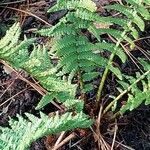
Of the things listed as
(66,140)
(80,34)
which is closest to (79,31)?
(80,34)

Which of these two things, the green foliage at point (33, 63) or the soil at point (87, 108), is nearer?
the green foliage at point (33, 63)

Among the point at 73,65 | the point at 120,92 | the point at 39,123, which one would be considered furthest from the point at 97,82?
the point at 39,123

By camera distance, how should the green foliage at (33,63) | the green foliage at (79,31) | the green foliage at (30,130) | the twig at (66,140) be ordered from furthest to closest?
the twig at (66,140)
the green foliage at (79,31)
the green foliage at (33,63)
the green foliage at (30,130)

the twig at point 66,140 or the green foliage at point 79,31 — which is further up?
the green foliage at point 79,31

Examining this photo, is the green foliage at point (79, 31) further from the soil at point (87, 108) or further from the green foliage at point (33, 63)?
the soil at point (87, 108)

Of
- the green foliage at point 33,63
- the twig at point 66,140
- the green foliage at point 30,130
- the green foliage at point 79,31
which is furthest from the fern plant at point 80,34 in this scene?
the green foliage at point 30,130

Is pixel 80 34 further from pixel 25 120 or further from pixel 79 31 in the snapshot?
pixel 25 120

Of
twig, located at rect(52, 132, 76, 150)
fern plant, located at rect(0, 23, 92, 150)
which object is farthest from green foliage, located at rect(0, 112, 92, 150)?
twig, located at rect(52, 132, 76, 150)

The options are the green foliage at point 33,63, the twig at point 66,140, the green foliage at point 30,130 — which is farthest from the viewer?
the twig at point 66,140

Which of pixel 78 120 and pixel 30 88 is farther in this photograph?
pixel 30 88

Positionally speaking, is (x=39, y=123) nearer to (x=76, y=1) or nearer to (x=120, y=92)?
(x=76, y=1)

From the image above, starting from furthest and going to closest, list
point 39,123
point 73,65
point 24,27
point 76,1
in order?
point 24,27
point 73,65
point 76,1
point 39,123
